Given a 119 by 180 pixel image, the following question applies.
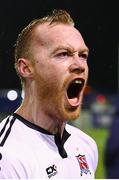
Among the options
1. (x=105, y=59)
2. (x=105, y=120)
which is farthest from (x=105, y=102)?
(x=105, y=59)

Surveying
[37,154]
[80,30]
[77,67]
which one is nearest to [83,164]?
[37,154]

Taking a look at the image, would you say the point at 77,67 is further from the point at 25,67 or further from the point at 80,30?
the point at 80,30

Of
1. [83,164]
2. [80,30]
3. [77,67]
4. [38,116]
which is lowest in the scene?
[83,164]

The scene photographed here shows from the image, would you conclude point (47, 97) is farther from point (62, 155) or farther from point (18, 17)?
point (18, 17)

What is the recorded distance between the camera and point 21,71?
5.42ft

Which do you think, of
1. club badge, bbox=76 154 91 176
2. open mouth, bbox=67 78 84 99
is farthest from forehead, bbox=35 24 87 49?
club badge, bbox=76 154 91 176

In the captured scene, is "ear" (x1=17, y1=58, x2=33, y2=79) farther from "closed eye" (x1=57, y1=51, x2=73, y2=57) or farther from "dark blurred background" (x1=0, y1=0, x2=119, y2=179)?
"dark blurred background" (x1=0, y1=0, x2=119, y2=179)

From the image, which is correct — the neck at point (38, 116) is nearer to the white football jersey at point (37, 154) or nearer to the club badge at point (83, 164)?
the white football jersey at point (37, 154)

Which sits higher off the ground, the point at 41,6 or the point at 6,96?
the point at 41,6

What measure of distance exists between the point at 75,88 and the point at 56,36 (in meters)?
0.16

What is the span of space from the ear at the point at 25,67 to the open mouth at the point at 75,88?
12 centimetres

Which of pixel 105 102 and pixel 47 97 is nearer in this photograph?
pixel 47 97

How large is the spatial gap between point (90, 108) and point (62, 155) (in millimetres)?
6933

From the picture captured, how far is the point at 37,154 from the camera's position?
63.6 inches
